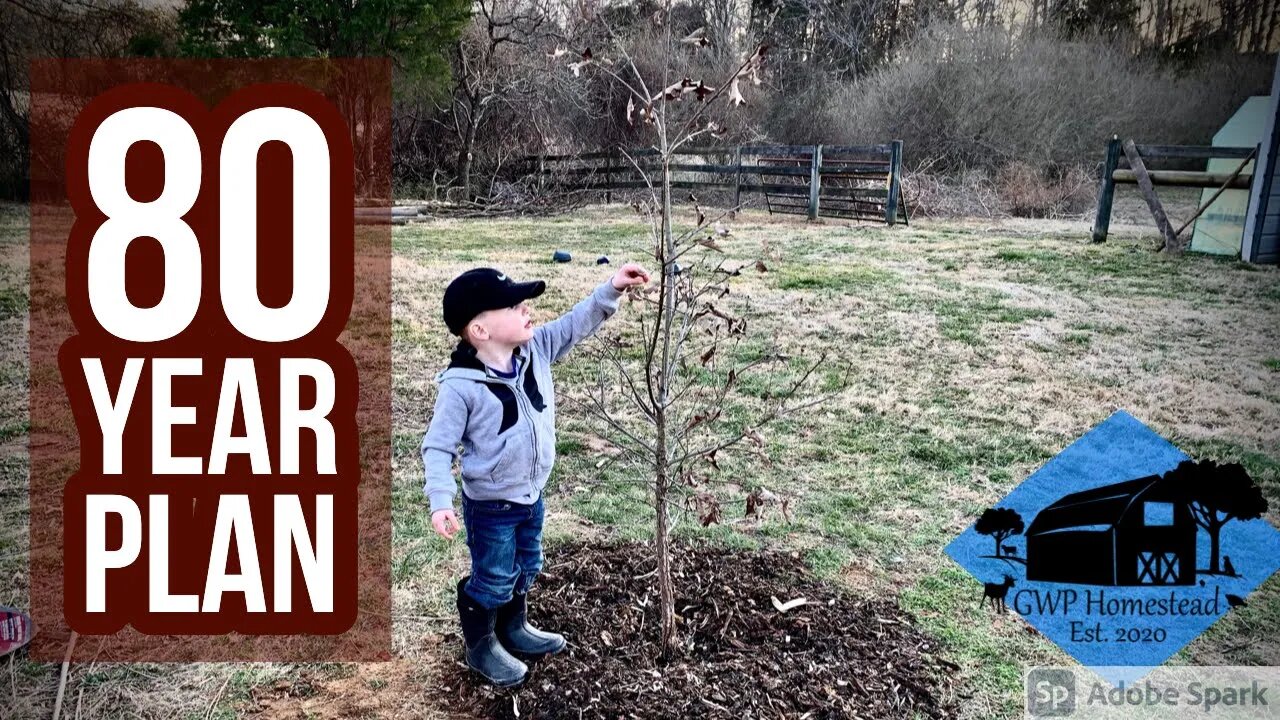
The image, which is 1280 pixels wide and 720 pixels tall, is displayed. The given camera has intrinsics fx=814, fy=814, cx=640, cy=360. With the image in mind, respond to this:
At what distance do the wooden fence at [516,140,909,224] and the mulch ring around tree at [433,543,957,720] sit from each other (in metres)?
8.51

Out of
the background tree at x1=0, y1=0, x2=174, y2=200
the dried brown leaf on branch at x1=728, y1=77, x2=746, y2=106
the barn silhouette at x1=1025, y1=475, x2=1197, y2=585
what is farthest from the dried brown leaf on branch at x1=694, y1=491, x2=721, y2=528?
the background tree at x1=0, y1=0, x2=174, y2=200

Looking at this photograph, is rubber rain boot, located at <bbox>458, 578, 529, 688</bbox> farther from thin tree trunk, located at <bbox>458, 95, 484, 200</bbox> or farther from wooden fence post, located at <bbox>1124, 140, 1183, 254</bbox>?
thin tree trunk, located at <bbox>458, 95, 484, 200</bbox>

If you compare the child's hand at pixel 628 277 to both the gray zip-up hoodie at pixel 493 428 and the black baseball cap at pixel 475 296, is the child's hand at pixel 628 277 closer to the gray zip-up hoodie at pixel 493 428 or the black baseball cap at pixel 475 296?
the gray zip-up hoodie at pixel 493 428

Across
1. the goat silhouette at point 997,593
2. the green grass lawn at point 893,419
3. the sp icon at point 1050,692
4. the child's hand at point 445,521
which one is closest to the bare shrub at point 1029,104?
the green grass lawn at point 893,419

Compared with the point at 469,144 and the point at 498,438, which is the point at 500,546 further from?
the point at 469,144

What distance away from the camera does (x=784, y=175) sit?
14219mm

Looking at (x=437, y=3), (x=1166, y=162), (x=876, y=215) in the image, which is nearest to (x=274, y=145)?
(x=437, y=3)

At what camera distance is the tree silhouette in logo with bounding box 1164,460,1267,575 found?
10.3ft

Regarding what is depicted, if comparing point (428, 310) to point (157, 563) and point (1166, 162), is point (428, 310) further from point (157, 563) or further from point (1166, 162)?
point (1166, 162)

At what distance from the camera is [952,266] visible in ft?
27.7

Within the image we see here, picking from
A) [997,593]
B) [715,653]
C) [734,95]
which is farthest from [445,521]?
[997,593]

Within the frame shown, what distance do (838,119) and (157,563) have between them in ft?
52.2

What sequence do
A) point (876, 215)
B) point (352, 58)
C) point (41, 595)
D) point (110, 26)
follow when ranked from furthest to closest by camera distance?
point (352, 58)
point (876, 215)
point (110, 26)
point (41, 595)

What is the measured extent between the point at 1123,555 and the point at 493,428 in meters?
2.38
